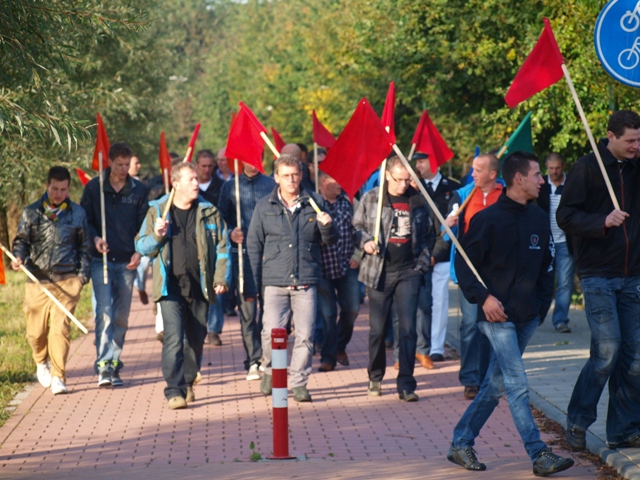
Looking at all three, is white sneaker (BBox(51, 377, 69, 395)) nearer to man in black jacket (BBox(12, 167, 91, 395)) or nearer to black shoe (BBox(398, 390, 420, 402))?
man in black jacket (BBox(12, 167, 91, 395))

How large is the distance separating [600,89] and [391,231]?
4499 millimetres

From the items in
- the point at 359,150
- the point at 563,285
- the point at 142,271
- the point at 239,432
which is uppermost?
the point at 359,150

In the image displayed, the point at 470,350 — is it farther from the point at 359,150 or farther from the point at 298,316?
the point at 359,150

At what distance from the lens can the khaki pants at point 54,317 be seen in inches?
395

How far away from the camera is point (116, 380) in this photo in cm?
1042

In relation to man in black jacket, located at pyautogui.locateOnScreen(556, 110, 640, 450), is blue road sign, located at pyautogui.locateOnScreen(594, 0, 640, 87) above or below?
above

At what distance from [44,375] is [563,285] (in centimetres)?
671

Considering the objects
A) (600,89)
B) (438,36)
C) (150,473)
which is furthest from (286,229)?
(438,36)

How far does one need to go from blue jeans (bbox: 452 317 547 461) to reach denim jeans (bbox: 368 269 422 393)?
2454 millimetres

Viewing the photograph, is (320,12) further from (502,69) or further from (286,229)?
(286,229)

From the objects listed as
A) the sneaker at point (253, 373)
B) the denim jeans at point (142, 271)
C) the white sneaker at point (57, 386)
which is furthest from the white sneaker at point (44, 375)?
the denim jeans at point (142, 271)

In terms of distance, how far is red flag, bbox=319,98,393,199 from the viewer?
8289 mm

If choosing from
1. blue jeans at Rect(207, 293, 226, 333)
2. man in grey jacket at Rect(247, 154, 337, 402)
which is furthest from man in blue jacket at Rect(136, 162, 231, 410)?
blue jeans at Rect(207, 293, 226, 333)

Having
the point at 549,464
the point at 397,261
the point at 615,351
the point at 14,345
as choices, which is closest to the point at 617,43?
the point at 615,351
